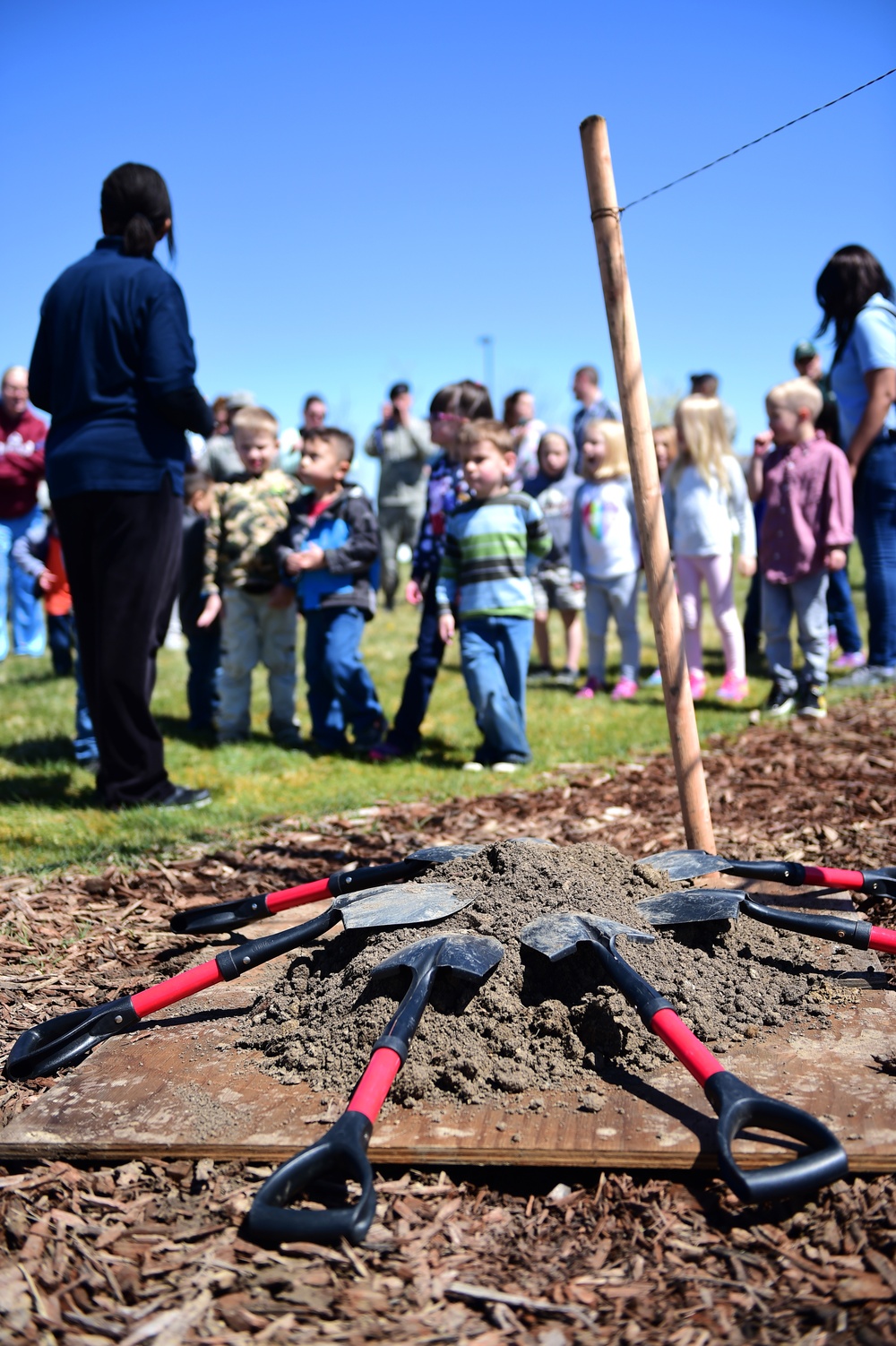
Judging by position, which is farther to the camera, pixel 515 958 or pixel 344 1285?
pixel 515 958

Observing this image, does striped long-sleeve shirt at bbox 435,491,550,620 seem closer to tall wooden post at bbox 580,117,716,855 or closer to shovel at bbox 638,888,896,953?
tall wooden post at bbox 580,117,716,855

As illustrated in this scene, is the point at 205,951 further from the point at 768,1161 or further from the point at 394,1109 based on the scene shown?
the point at 768,1161

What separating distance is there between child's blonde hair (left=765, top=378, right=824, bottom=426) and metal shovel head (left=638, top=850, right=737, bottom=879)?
4.57 meters

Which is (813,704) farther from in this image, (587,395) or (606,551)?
(587,395)

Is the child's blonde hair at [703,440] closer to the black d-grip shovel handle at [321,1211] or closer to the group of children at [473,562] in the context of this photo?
the group of children at [473,562]

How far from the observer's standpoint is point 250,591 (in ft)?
23.1

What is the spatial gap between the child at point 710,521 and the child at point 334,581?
7.72 feet

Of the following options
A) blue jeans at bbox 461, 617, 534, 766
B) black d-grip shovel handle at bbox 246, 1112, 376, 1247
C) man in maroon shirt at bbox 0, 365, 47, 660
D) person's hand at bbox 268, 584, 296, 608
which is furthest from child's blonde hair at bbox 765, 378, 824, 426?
man in maroon shirt at bbox 0, 365, 47, 660

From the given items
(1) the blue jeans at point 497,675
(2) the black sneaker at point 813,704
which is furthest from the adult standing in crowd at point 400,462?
(1) the blue jeans at point 497,675

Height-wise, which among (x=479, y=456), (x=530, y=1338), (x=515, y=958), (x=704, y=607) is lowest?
(x=530, y=1338)

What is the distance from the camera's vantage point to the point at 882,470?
7.21 metres

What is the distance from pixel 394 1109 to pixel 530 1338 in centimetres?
65

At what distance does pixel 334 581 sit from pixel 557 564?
2884 millimetres

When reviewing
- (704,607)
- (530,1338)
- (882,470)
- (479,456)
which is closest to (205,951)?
(530,1338)
